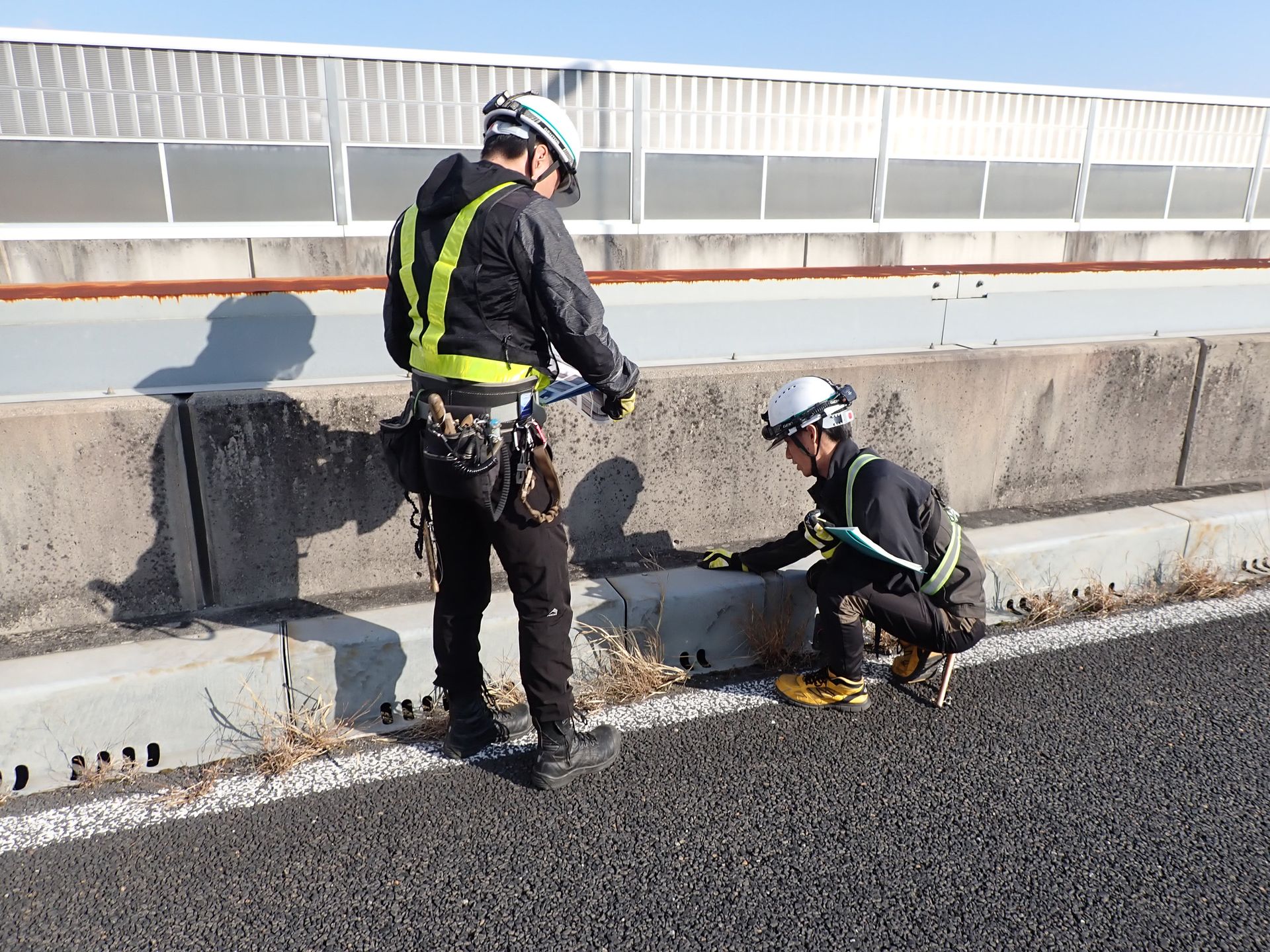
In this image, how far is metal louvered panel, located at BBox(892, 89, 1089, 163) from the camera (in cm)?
1460

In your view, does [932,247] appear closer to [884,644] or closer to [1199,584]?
[1199,584]

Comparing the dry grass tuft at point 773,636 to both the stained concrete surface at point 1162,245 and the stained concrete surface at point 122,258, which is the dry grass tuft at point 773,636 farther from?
the stained concrete surface at point 1162,245

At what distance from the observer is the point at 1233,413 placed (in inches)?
206

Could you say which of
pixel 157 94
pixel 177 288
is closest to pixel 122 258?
pixel 157 94

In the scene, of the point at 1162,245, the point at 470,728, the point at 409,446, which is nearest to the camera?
the point at 409,446

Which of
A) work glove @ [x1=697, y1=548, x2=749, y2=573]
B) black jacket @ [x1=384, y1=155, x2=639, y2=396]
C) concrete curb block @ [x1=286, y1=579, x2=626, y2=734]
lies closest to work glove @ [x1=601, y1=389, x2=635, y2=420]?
black jacket @ [x1=384, y1=155, x2=639, y2=396]

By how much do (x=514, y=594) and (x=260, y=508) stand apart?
1181mm

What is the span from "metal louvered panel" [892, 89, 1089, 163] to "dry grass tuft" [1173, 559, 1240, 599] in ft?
38.2

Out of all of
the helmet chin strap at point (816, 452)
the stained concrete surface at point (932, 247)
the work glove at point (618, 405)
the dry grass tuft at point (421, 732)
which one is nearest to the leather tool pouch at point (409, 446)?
the work glove at point (618, 405)

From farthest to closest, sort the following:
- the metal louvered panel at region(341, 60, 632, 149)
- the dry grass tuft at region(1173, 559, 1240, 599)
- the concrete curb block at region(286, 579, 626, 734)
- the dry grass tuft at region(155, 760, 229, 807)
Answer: the metal louvered panel at region(341, 60, 632, 149), the dry grass tuft at region(1173, 559, 1240, 599), the concrete curb block at region(286, 579, 626, 734), the dry grass tuft at region(155, 760, 229, 807)

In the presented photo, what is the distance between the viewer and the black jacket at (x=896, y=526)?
3.31 meters

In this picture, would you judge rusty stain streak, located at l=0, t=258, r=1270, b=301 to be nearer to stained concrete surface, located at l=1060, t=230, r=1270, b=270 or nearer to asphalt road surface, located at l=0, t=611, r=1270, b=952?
asphalt road surface, located at l=0, t=611, r=1270, b=952

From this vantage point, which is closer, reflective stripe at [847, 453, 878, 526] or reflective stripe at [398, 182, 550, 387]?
reflective stripe at [398, 182, 550, 387]

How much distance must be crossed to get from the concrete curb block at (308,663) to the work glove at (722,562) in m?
0.05
